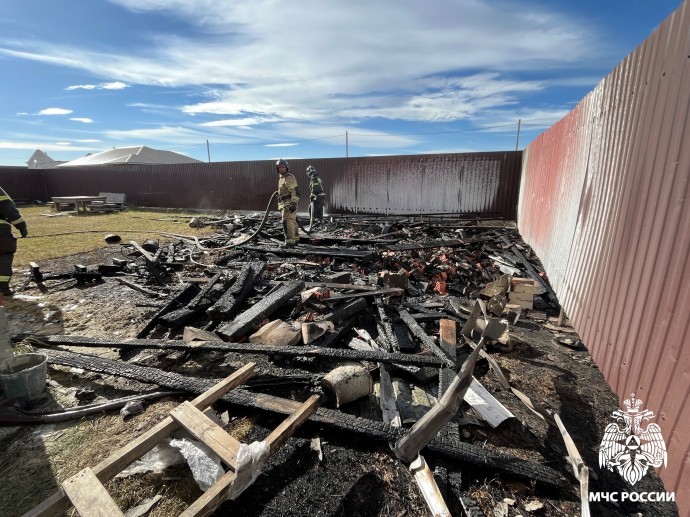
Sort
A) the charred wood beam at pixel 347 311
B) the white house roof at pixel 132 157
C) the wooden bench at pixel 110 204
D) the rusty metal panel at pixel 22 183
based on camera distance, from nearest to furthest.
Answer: the charred wood beam at pixel 347 311
the wooden bench at pixel 110 204
the rusty metal panel at pixel 22 183
the white house roof at pixel 132 157

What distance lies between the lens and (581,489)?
2016 millimetres

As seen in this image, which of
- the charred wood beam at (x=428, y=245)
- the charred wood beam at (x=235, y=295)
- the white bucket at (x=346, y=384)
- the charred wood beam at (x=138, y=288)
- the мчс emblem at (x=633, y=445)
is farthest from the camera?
the charred wood beam at (x=428, y=245)

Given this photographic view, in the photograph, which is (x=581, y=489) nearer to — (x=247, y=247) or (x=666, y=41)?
(x=666, y=41)

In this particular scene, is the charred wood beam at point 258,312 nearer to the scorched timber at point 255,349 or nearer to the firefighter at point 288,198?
the scorched timber at point 255,349

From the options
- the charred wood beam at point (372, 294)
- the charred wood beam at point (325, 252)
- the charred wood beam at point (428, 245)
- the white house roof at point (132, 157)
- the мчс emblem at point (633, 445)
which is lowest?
the мчс emblem at point (633, 445)

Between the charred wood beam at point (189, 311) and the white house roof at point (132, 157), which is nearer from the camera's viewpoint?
the charred wood beam at point (189, 311)

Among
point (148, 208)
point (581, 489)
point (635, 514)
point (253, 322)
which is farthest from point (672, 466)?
point (148, 208)

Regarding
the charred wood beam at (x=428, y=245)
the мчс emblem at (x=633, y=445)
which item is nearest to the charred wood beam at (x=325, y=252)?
the charred wood beam at (x=428, y=245)

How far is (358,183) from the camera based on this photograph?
1592cm

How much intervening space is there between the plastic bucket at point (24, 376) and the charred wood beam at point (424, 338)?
157 inches

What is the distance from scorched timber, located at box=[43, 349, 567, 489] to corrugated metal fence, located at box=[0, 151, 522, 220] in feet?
42.5

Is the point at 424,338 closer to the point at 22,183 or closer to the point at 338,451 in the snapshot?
the point at 338,451

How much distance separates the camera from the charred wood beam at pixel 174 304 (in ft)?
14.4

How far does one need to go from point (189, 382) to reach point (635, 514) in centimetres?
356
